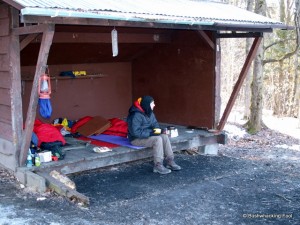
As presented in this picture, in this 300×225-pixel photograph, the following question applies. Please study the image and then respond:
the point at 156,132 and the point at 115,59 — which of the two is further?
the point at 115,59

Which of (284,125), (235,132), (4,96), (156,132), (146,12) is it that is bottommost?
(284,125)

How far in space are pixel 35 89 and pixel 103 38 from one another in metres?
2.93

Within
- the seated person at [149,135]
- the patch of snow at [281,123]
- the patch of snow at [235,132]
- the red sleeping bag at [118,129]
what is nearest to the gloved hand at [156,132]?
the seated person at [149,135]

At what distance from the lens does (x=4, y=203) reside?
4.83 m

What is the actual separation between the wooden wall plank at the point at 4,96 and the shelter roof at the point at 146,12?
141 centimetres

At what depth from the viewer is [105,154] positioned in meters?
6.01

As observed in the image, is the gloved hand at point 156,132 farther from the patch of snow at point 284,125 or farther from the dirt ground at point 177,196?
the patch of snow at point 284,125

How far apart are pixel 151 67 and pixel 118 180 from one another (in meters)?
3.66

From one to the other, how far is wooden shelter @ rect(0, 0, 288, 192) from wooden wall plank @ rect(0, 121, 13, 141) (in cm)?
1

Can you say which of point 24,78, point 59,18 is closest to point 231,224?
point 59,18

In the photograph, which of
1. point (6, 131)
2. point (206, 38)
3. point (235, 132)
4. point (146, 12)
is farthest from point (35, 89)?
point (235, 132)

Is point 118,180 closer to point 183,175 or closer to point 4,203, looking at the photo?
point 183,175

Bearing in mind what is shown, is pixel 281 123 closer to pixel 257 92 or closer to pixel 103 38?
pixel 257 92

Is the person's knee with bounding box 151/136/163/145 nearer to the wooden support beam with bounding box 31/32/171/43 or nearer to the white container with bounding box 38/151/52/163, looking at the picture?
the white container with bounding box 38/151/52/163
